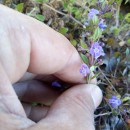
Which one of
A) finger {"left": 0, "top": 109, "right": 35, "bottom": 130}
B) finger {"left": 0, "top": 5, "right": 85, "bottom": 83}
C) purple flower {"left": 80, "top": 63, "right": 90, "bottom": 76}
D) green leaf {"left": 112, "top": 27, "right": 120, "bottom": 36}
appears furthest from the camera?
green leaf {"left": 112, "top": 27, "right": 120, "bottom": 36}

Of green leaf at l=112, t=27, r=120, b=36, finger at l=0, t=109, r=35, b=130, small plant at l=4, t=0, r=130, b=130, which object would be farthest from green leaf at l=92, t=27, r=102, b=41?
finger at l=0, t=109, r=35, b=130

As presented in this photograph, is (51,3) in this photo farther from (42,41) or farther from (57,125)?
(57,125)

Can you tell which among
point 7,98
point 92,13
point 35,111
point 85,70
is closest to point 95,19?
point 92,13

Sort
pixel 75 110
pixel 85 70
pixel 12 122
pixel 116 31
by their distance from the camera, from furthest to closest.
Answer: pixel 116 31, pixel 85 70, pixel 75 110, pixel 12 122

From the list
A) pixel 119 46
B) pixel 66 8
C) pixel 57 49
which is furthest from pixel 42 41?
pixel 119 46

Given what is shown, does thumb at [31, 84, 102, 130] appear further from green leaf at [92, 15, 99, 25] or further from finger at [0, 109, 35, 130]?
green leaf at [92, 15, 99, 25]

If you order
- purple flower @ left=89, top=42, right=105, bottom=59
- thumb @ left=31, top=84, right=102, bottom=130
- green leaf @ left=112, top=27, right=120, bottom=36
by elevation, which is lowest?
thumb @ left=31, top=84, right=102, bottom=130

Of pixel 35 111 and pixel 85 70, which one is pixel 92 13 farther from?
pixel 35 111
